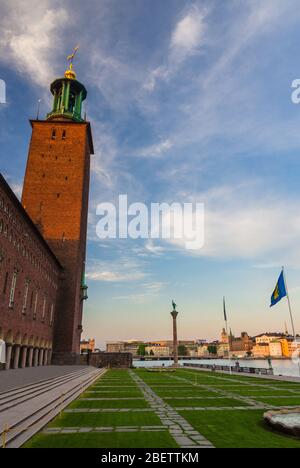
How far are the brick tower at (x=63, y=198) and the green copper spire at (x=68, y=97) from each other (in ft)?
0.91

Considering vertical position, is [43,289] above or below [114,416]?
above

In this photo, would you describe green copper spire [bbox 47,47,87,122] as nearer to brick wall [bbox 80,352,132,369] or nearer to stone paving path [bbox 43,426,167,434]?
brick wall [bbox 80,352,132,369]

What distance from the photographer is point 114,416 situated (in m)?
12.4

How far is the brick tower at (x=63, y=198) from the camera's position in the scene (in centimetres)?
5352

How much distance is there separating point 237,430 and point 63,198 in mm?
53127

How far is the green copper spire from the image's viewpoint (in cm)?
6631

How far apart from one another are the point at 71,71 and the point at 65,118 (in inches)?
486

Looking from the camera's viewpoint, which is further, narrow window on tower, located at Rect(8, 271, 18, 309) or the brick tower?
the brick tower

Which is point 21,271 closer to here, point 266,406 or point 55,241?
point 55,241

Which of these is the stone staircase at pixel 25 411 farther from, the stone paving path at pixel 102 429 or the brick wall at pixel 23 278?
the brick wall at pixel 23 278

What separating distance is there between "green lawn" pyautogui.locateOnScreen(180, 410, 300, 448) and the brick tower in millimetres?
43024

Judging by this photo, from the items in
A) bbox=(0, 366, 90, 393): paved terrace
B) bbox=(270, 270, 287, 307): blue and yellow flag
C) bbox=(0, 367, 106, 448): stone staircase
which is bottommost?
bbox=(0, 367, 106, 448): stone staircase

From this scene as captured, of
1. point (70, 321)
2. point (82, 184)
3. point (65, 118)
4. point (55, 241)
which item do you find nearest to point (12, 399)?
point (70, 321)

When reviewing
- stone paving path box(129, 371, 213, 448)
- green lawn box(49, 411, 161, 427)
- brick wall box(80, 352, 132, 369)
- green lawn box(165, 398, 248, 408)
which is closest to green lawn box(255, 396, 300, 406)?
green lawn box(165, 398, 248, 408)
